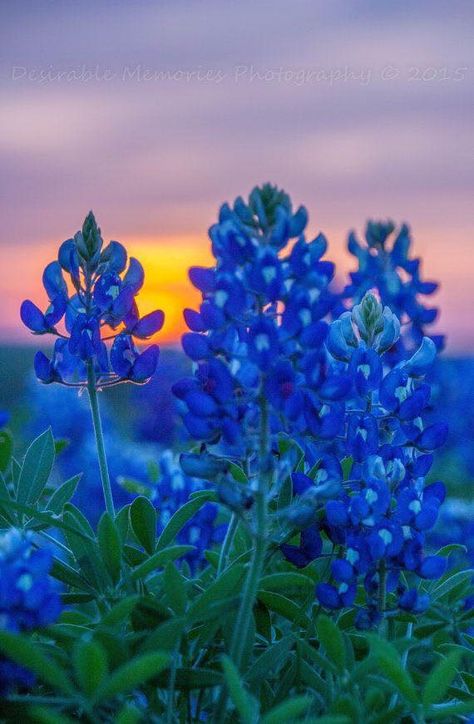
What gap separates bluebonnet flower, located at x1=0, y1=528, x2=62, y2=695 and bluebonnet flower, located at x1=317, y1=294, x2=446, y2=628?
0.49 meters

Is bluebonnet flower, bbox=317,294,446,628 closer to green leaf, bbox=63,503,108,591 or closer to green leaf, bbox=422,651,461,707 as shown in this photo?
green leaf, bbox=422,651,461,707

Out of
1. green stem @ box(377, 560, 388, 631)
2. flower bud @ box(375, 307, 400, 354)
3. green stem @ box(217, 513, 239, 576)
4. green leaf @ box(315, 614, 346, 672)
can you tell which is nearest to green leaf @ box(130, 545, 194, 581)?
green stem @ box(217, 513, 239, 576)

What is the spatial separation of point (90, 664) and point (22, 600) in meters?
0.17

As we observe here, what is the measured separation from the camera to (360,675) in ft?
5.09

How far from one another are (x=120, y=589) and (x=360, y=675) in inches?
17.8

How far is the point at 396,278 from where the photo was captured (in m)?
3.81

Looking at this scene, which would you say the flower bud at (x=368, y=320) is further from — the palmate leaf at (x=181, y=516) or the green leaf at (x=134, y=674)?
the green leaf at (x=134, y=674)

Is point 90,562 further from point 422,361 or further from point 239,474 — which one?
point 422,361

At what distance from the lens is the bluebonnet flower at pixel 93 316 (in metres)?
1.99

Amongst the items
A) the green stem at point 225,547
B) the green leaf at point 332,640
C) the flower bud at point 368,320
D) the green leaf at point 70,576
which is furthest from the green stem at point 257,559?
the flower bud at point 368,320

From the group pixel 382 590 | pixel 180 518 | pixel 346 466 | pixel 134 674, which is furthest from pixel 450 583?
pixel 134 674

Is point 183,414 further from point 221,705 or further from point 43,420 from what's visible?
point 43,420

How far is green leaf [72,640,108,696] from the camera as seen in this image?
1349mm

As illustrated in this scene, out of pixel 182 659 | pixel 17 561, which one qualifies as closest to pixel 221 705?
pixel 182 659
